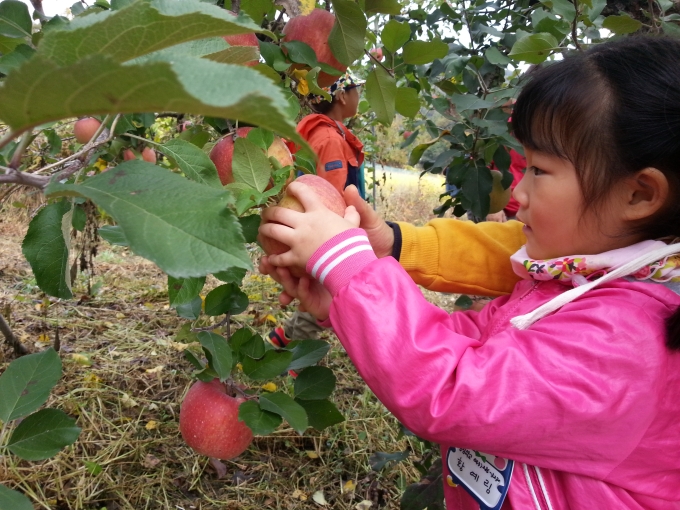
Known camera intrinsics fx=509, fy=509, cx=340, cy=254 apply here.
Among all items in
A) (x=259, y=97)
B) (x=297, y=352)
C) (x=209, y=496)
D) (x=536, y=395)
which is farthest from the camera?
(x=209, y=496)

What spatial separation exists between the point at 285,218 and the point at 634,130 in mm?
484

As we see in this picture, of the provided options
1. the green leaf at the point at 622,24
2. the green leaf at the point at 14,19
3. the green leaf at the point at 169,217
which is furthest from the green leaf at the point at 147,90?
the green leaf at the point at 622,24

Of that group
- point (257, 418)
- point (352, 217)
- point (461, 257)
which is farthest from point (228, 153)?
point (461, 257)

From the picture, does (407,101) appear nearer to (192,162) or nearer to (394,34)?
(394,34)

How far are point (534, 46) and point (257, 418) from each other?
0.90 metres

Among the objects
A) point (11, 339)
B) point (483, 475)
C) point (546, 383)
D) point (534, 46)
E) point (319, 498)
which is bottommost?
point (319, 498)

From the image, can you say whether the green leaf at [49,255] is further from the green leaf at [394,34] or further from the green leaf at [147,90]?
the green leaf at [394,34]

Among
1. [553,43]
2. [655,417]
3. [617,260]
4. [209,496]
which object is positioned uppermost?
[553,43]

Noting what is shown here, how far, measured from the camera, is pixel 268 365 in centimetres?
82

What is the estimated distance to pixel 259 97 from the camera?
23 centimetres

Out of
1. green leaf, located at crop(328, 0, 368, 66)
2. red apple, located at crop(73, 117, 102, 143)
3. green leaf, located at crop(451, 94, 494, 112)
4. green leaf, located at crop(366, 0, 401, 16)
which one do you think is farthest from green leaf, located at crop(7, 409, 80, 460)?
red apple, located at crop(73, 117, 102, 143)

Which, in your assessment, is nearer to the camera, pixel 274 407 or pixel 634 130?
pixel 634 130

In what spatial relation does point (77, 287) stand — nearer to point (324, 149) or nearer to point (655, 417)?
point (324, 149)

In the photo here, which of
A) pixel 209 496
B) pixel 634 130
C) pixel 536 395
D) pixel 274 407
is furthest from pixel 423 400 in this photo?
pixel 209 496
